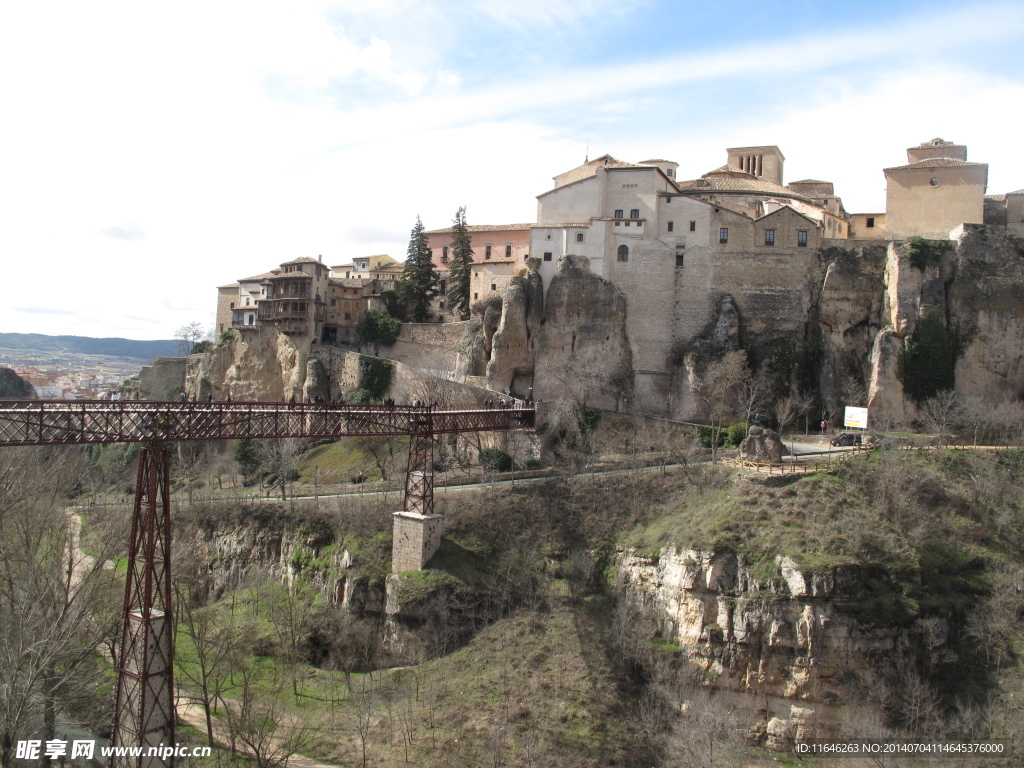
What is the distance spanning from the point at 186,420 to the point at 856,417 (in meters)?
31.9

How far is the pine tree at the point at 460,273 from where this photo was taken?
6038 centimetres

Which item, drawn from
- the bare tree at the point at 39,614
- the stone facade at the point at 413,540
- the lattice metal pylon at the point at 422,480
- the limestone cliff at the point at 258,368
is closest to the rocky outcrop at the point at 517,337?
the lattice metal pylon at the point at 422,480

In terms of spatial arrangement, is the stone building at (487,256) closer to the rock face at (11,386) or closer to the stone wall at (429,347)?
the stone wall at (429,347)

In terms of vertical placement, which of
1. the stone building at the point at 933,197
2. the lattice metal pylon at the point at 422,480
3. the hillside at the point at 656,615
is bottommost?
the hillside at the point at 656,615

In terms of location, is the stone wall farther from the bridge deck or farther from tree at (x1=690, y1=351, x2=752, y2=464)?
tree at (x1=690, y1=351, x2=752, y2=464)

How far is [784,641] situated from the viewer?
2997 centimetres

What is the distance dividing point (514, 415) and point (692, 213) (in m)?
18.5

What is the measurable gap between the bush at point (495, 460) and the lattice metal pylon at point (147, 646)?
24.4 meters

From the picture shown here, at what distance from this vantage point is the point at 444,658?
105 feet

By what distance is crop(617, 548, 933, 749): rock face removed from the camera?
96.5 feet

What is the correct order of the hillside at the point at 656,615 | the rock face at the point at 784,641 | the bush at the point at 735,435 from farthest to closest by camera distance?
the bush at the point at 735,435 → the rock face at the point at 784,641 → the hillside at the point at 656,615

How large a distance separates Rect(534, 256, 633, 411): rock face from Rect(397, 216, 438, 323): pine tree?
1530cm

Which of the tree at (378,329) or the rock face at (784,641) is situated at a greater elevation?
the tree at (378,329)

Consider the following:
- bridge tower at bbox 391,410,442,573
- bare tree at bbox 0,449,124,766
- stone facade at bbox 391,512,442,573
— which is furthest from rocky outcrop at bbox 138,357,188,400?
stone facade at bbox 391,512,442,573
